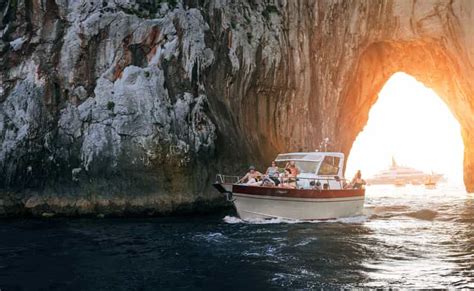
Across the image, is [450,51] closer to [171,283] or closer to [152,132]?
[152,132]

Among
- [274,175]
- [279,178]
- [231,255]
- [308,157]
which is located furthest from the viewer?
[308,157]

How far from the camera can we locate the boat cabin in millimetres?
22955

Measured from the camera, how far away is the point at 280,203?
20.8 metres

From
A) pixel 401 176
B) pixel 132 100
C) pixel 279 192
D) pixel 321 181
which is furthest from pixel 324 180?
pixel 401 176

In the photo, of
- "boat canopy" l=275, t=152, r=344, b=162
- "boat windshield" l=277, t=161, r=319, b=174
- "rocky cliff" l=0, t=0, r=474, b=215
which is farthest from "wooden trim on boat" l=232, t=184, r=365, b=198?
"rocky cliff" l=0, t=0, r=474, b=215

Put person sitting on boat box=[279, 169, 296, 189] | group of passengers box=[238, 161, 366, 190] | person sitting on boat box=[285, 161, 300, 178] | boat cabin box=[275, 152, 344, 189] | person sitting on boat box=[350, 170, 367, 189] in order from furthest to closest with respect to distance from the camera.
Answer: person sitting on boat box=[350, 170, 367, 189], boat cabin box=[275, 152, 344, 189], person sitting on boat box=[285, 161, 300, 178], person sitting on boat box=[279, 169, 296, 189], group of passengers box=[238, 161, 366, 190]

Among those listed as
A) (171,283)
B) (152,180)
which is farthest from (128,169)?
(171,283)

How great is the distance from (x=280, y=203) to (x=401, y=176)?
94183 mm

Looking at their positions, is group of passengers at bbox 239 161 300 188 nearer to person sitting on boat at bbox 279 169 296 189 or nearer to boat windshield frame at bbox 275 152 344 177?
person sitting on boat at bbox 279 169 296 189

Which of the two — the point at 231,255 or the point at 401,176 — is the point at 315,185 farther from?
the point at 401,176

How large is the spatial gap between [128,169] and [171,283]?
14.4 metres

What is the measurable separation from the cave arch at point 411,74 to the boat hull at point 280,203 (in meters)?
22.9

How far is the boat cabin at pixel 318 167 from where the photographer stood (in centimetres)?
2295

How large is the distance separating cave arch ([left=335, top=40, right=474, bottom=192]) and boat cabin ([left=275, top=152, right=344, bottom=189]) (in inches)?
765
